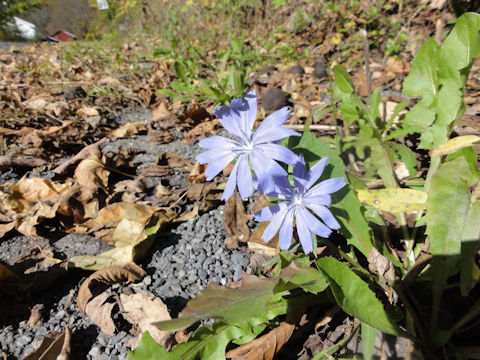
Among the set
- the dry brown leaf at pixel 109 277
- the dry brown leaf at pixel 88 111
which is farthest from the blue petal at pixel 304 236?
the dry brown leaf at pixel 88 111

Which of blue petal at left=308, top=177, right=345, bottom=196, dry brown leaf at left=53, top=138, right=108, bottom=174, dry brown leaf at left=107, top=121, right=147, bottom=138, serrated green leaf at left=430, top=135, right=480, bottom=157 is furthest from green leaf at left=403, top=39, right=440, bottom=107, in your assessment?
dry brown leaf at left=107, top=121, right=147, bottom=138

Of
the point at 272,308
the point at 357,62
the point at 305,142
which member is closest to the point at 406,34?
the point at 357,62

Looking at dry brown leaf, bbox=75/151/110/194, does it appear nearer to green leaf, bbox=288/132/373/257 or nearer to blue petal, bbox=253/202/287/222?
blue petal, bbox=253/202/287/222

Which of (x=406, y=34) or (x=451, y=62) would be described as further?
(x=406, y=34)

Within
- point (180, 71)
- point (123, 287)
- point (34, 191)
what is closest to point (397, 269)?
point (123, 287)

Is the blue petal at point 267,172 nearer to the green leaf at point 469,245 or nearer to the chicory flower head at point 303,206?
the chicory flower head at point 303,206

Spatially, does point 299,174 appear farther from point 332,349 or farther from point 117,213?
point 117,213

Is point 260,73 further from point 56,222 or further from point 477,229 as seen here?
point 477,229
